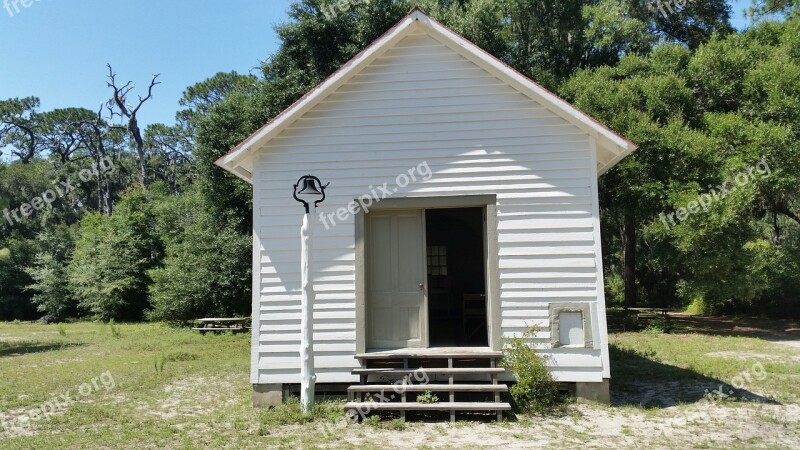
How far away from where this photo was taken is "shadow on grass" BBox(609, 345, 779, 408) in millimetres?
8266

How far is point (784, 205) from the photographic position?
21281 mm

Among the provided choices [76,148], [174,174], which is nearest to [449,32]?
[174,174]

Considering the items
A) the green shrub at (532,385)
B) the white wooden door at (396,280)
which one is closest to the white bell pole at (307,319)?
the white wooden door at (396,280)

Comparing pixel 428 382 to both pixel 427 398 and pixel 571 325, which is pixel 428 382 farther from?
pixel 571 325

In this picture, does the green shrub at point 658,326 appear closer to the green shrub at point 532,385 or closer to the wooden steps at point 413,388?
the green shrub at point 532,385

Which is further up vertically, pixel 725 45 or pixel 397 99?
pixel 725 45

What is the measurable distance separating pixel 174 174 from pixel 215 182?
38548 mm

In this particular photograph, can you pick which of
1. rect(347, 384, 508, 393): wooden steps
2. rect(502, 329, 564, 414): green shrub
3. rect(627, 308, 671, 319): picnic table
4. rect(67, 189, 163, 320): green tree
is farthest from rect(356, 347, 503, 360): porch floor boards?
rect(67, 189, 163, 320): green tree

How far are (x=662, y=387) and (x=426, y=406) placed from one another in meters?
4.67

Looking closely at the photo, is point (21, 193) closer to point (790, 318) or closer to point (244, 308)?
point (244, 308)

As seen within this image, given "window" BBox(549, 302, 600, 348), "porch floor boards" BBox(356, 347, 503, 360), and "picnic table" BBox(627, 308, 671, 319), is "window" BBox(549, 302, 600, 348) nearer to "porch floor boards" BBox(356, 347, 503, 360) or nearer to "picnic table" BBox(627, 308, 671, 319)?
"porch floor boards" BBox(356, 347, 503, 360)

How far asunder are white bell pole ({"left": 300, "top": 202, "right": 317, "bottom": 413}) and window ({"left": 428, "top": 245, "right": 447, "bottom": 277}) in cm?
626

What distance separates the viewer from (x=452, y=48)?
28.0ft

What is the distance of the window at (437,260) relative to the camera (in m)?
13.9
